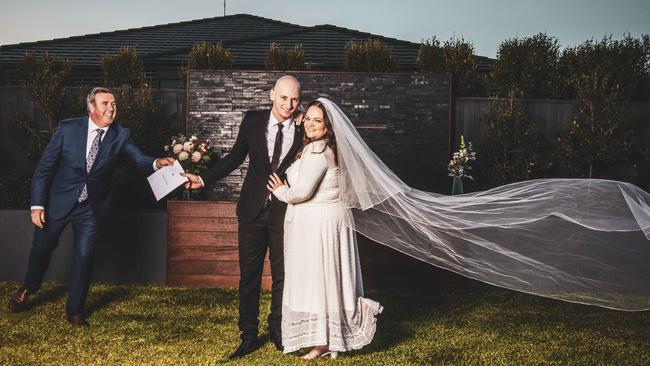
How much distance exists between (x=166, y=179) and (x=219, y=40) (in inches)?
354

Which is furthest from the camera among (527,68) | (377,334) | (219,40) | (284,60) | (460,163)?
(219,40)

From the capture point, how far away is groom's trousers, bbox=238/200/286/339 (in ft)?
14.1

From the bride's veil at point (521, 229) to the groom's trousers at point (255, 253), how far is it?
517 mm

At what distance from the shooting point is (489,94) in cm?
898

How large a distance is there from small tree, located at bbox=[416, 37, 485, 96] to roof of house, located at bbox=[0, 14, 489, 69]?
2.53 metres

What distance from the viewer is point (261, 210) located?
4262 millimetres

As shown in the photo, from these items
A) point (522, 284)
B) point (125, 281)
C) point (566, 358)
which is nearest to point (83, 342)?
point (125, 281)

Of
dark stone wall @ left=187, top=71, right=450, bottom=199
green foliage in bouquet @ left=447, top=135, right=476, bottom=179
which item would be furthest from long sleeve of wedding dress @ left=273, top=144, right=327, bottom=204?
dark stone wall @ left=187, top=71, right=450, bottom=199

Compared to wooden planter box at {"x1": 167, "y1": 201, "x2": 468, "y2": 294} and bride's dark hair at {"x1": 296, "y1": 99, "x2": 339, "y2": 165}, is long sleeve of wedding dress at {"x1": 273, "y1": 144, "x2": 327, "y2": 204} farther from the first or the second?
wooden planter box at {"x1": 167, "y1": 201, "x2": 468, "y2": 294}

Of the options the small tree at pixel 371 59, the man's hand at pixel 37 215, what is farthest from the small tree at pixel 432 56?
the man's hand at pixel 37 215

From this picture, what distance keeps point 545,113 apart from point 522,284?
4.68 metres

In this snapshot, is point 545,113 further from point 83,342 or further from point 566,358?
point 83,342

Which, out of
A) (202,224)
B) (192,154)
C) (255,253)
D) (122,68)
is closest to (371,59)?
(192,154)

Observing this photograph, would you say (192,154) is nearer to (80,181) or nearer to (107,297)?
(107,297)
